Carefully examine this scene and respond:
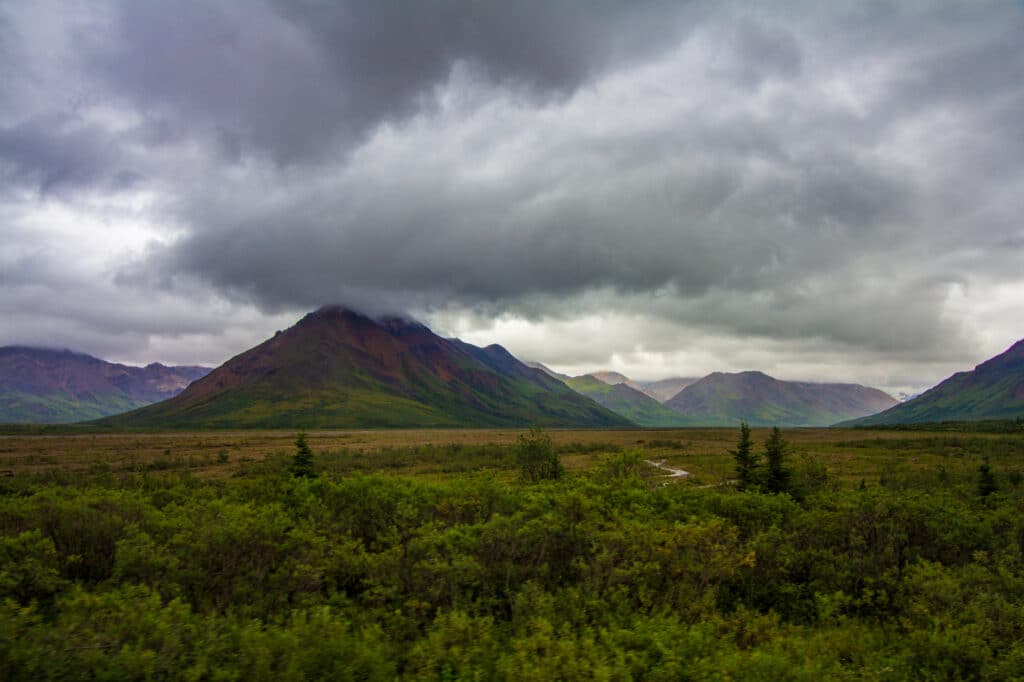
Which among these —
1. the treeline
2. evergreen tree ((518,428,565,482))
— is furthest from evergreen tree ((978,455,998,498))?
evergreen tree ((518,428,565,482))

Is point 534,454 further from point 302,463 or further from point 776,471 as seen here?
point 776,471

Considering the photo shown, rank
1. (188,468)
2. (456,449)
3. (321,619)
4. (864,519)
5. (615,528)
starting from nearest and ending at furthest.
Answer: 1. (321,619)
2. (615,528)
3. (864,519)
4. (188,468)
5. (456,449)

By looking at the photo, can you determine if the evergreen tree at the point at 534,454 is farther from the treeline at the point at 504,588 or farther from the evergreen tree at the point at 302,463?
the treeline at the point at 504,588

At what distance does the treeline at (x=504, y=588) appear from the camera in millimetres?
7988

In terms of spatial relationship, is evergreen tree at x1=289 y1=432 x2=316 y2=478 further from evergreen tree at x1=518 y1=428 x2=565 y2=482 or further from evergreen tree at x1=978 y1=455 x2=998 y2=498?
evergreen tree at x1=978 y1=455 x2=998 y2=498

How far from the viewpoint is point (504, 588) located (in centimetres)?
1172

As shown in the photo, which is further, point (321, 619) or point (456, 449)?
point (456, 449)

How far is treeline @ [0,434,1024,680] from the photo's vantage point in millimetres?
7988

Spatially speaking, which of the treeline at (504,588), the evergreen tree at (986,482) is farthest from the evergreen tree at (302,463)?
the evergreen tree at (986,482)

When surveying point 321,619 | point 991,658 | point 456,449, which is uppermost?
point 321,619

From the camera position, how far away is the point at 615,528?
13.4 m

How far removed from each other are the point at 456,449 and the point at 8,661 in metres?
86.8

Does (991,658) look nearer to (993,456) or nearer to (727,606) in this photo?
(727,606)

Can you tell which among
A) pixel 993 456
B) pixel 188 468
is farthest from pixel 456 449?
pixel 993 456
